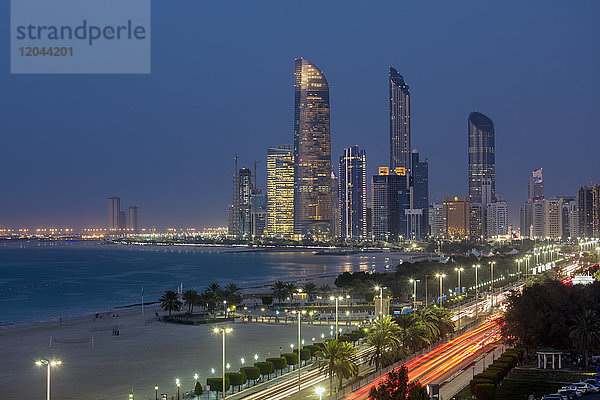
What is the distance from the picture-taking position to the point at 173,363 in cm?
5238

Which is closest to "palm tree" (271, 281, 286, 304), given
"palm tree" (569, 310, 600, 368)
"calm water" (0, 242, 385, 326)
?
"calm water" (0, 242, 385, 326)

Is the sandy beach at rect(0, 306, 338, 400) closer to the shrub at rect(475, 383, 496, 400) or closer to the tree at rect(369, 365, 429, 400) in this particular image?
the tree at rect(369, 365, 429, 400)

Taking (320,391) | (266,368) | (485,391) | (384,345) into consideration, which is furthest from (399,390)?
(266,368)

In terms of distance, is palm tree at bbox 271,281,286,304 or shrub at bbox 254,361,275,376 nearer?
shrub at bbox 254,361,275,376

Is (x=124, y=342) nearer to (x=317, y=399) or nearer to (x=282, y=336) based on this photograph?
(x=282, y=336)

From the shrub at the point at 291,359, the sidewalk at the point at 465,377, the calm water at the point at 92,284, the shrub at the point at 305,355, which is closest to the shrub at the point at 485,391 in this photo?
the sidewalk at the point at 465,377

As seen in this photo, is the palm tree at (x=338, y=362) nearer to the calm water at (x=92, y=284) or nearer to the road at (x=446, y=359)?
the road at (x=446, y=359)

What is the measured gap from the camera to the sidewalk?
37812 mm

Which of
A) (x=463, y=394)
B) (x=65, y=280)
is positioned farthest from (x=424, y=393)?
(x=65, y=280)

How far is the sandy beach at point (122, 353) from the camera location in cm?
4503

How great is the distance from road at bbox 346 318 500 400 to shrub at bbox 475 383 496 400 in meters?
5.20

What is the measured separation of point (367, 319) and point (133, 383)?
30.7 m

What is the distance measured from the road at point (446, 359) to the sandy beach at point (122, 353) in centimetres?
1231

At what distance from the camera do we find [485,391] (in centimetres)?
3531
